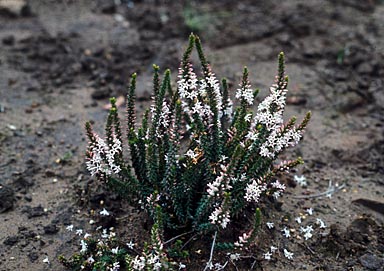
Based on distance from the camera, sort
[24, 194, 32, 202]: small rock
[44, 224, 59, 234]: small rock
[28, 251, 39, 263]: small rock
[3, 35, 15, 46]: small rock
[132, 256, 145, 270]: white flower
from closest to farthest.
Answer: [132, 256, 145, 270]: white flower < [28, 251, 39, 263]: small rock < [44, 224, 59, 234]: small rock < [24, 194, 32, 202]: small rock < [3, 35, 15, 46]: small rock

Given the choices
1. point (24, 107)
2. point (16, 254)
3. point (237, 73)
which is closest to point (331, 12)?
point (237, 73)

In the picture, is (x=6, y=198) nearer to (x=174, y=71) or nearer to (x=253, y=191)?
(x=253, y=191)

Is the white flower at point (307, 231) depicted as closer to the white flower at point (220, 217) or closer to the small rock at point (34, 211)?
the white flower at point (220, 217)

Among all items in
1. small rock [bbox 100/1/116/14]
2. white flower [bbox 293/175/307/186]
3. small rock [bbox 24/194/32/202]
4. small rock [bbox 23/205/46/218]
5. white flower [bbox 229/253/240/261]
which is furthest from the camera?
small rock [bbox 100/1/116/14]

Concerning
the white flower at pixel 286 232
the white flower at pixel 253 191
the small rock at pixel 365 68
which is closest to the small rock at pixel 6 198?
the white flower at pixel 253 191

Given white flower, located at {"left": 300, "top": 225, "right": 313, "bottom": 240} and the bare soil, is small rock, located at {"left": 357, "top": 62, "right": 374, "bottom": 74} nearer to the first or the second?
the bare soil

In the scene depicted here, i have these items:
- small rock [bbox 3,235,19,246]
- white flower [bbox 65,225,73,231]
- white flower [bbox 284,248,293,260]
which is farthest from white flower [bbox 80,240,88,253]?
white flower [bbox 284,248,293,260]

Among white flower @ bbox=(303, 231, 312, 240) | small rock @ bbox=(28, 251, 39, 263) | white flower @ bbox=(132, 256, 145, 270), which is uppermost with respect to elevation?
white flower @ bbox=(132, 256, 145, 270)

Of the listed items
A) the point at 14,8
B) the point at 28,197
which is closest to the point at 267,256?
the point at 28,197
